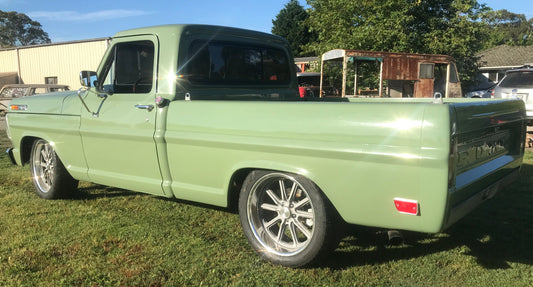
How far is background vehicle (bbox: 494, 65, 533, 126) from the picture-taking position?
9344mm

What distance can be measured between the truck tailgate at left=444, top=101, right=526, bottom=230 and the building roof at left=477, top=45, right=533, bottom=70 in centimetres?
2871

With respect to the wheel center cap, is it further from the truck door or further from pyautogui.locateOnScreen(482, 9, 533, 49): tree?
pyautogui.locateOnScreen(482, 9, 533, 49): tree

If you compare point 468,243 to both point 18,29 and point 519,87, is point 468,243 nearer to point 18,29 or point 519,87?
point 519,87

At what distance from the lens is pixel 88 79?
416 centimetres

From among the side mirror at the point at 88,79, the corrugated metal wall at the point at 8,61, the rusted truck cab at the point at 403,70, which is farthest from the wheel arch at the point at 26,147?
the corrugated metal wall at the point at 8,61

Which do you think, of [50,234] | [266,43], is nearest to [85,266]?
[50,234]

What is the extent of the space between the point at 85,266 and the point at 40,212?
1668 millimetres

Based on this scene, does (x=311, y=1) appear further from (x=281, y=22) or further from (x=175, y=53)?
(x=175, y=53)

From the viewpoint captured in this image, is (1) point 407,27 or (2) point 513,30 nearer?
(1) point 407,27

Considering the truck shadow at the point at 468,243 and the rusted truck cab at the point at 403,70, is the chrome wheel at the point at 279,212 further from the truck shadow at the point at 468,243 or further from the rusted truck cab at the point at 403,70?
the rusted truck cab at the point at 403,70

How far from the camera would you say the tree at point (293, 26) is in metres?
37.4

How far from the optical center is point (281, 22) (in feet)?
129

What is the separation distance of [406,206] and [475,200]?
25.0 inches

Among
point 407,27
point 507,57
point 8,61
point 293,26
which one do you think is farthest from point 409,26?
point 8,61
